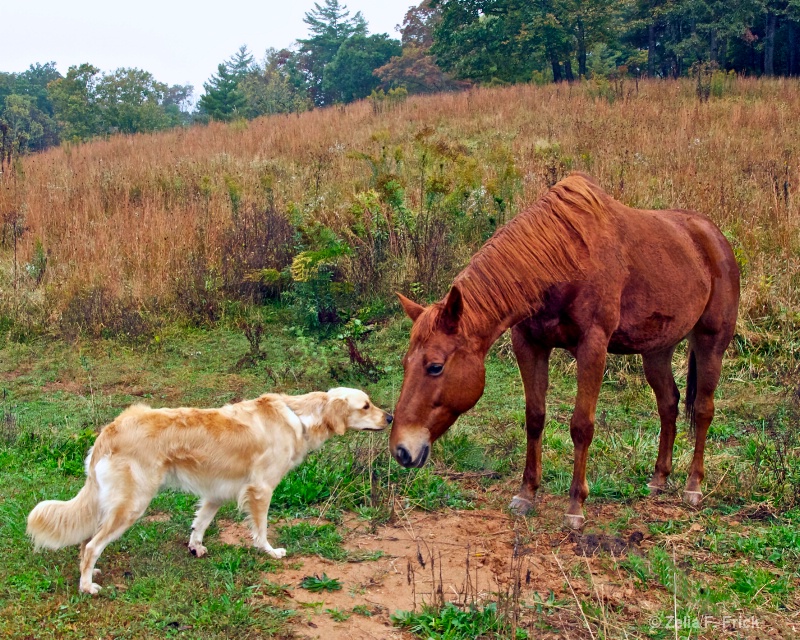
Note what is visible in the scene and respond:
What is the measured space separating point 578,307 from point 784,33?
1245 inches

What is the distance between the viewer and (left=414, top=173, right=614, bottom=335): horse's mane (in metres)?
4.46

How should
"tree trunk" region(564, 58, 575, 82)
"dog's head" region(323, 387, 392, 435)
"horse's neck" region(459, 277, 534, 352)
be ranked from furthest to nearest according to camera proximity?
"tree trunk" region(564, 58, 575, 82)
"dog's head" region(323, 387, 392, 435)
"horse's neck" region(459, 277, 534, 352)

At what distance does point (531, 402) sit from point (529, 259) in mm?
1082

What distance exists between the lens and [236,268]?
10.6 m

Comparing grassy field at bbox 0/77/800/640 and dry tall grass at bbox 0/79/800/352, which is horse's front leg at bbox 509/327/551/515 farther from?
dry tall grass at bbox 0/79/800/352

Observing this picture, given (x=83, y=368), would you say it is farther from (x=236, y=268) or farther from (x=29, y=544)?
(x=29, y=544)

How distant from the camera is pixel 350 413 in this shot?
14.9 feet

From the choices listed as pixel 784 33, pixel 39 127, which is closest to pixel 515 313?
pixel 784 33

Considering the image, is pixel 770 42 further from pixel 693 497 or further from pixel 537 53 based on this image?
pixel 693 497

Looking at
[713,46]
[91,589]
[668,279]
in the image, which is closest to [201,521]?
[91,589]

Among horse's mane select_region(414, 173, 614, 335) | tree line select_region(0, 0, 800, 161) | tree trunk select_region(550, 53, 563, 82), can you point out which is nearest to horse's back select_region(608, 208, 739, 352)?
horse's mane select_region(414, 173, 614, 335)

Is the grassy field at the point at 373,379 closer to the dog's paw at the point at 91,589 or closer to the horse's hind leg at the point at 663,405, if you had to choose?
the dog's paw at the point at 91,589

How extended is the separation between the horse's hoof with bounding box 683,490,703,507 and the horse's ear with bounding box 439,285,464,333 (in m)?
2.30

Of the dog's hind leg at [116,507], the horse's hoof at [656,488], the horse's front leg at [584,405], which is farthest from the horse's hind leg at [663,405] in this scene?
the dog's hind leg at [116,507]
